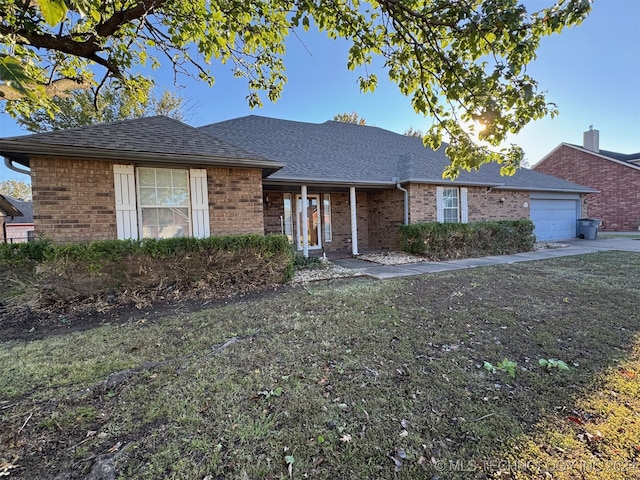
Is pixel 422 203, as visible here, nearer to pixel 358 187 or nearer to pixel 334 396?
pixel 358 187

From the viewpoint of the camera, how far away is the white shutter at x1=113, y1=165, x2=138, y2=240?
20.0 ft

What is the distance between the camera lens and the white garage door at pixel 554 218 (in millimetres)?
14586

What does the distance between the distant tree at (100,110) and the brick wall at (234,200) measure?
9906mm

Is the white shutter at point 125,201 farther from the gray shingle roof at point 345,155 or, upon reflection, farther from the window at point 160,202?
the gray shingle roof at point 345,155

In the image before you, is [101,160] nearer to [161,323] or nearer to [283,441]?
[161,323]

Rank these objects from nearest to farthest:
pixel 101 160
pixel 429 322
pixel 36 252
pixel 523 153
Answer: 1. pixel 523 153
2. pixel 429 322
3. pixel 36 252
4. pixel 101 160

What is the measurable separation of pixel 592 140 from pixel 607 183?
3.45m

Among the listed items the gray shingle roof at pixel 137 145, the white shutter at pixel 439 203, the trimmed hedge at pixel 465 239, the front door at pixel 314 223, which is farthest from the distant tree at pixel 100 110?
the white shutter at pixel 439 203

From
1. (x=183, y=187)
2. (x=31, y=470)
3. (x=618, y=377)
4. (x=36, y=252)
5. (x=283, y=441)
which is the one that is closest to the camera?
(x=31, y=470)

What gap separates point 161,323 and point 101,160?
397 centimetres

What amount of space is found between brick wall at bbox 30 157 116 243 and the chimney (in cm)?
2867

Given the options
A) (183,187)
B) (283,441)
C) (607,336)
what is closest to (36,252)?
(183,187)

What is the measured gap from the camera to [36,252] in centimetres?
509

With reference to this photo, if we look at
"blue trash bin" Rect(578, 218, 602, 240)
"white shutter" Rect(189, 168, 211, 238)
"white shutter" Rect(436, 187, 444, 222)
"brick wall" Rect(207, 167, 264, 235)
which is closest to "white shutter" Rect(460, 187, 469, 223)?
"white shutter" Rect(436, 187, 444, 222)
